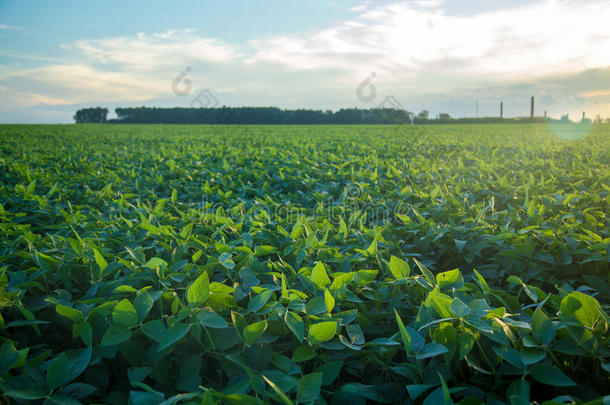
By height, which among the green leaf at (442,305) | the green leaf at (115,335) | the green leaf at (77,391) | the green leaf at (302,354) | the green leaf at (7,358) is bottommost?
the green leaf at (77,391)

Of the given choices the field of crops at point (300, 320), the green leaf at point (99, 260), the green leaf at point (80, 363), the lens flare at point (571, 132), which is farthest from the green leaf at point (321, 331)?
the lens flare at point (571, 132)

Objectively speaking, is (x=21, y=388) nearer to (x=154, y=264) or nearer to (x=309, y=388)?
(x=154, y=264)

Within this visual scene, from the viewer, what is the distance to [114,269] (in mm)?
1725

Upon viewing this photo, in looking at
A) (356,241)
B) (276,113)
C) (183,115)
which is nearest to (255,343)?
(356,241)

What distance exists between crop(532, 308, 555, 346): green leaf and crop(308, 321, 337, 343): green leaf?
0.65 metres

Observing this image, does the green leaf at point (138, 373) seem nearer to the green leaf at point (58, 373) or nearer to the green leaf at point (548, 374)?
the green leaf at point (58, 373)

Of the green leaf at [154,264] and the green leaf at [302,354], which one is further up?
the green leaf at [154,264]

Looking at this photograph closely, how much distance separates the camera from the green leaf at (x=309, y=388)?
3.34 ft

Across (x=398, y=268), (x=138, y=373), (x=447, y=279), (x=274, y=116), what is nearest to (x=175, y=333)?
(x=138, y=373)

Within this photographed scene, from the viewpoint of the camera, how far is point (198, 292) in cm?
126

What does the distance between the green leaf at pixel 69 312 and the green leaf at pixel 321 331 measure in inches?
31.8

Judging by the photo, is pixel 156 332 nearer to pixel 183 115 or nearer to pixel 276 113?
pixel 276 113

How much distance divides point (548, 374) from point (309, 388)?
705 mm

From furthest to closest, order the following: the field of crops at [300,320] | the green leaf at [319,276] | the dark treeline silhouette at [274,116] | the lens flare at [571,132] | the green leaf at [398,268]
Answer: the dark treeline silhouette at [274,116], the lens flare at [571,132], the green leaf at [398,268], the green leaf at [319,276], the field of crops at [300,320]
